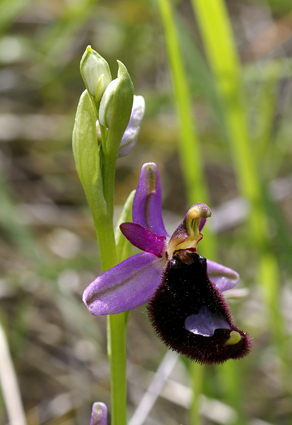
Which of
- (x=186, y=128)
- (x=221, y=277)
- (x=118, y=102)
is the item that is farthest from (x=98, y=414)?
(x=186, y=128)

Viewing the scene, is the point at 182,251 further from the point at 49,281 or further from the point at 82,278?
the point at 82,278

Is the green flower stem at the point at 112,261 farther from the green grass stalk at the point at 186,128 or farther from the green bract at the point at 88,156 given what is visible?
the green grass stalk at the point at 186,128

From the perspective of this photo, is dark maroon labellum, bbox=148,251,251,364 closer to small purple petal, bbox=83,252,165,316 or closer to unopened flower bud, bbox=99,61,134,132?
small purple petal, bbox=83,252,165,316

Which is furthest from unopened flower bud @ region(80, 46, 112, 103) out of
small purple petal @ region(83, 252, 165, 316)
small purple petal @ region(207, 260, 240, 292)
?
small purple petal @ region(207, 260, 240, 292)

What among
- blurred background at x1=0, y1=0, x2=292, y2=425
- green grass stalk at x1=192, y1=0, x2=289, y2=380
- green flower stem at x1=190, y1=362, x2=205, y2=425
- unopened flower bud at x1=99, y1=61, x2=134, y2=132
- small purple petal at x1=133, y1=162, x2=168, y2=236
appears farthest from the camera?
blurred background at x1=0, y1=0, x2=292, y2=425

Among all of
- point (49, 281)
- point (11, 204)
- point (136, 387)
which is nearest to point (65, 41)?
point (11, 204)

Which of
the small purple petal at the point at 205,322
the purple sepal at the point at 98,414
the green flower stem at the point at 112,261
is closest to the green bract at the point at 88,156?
the green flower stem at the point at 112,261

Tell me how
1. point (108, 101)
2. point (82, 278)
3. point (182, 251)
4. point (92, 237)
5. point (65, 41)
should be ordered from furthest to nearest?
point (65, 41), point (92, 237), point (82, 278), point (182, 251), point (108, 101)
